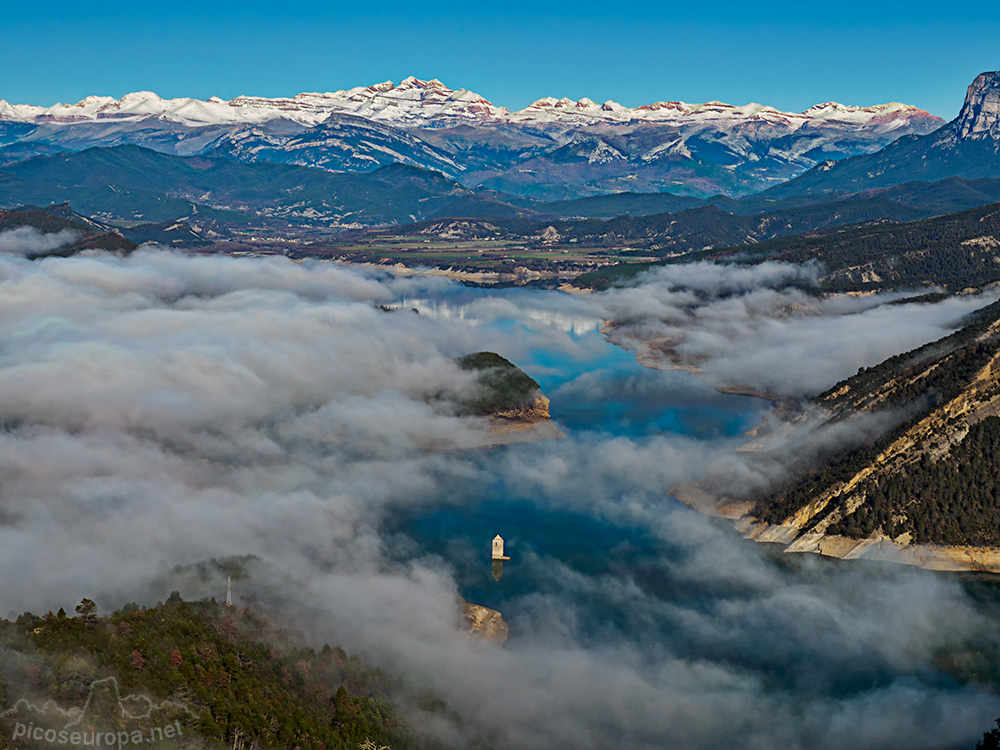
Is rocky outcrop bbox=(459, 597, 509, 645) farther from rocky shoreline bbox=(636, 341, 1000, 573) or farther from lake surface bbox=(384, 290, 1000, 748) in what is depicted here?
rocky shoreline bbox=(636, 341, 1000, 573)

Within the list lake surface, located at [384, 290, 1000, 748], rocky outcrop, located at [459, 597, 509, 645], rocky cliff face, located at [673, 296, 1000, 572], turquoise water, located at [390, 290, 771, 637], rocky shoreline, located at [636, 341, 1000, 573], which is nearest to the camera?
lake surface, located at [384, 290, 1000, 748]

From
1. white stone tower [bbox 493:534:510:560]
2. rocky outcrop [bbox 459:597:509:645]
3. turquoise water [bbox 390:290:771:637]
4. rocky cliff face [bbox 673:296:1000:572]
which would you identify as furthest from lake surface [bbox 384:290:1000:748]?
rocky cliff face [bbox 673:296:1000:572]

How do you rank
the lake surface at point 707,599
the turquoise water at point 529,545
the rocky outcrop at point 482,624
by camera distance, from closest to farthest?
the lake surface at point 707,599 → the rocky outcrop at point 482,624 → the turquoise water at point 529,545

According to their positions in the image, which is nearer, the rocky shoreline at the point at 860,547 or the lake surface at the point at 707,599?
the lake surface at the point at 707,599

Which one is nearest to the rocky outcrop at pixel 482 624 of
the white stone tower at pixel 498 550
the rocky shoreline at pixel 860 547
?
the white stone tower at pixel 498 550

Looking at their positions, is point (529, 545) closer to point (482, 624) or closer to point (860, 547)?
point (482, 624)

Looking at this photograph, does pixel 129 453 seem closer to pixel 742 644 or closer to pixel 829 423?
pixel 742 644

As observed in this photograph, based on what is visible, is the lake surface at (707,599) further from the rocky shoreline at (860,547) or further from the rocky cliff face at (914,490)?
the rocky cliff face at (914,490)

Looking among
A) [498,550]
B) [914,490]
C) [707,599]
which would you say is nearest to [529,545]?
[498,550]

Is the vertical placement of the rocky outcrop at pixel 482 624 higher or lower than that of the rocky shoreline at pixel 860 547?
lower
